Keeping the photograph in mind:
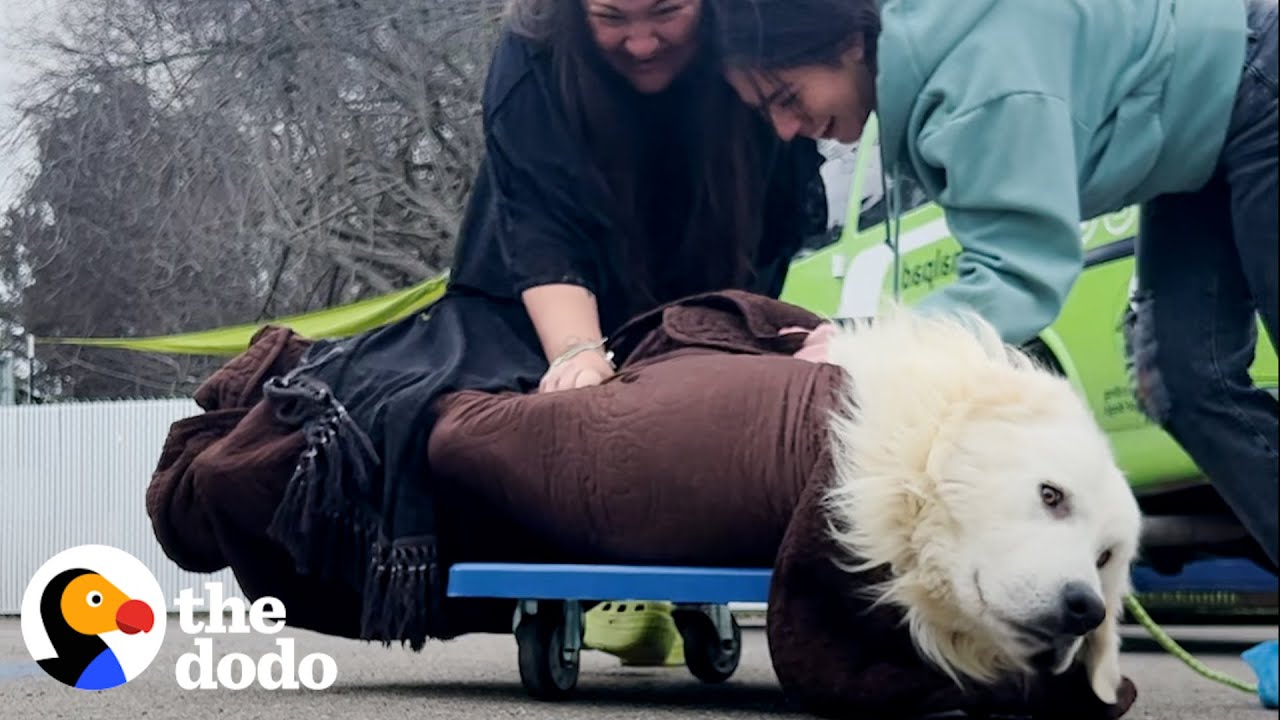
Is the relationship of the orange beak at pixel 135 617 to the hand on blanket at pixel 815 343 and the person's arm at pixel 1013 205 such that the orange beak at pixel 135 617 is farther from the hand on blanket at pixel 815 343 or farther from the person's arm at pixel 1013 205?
the person's arm at pixel 1013 205

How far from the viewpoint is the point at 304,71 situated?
1976 mm

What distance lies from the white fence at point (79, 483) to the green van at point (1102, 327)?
2.49 feet

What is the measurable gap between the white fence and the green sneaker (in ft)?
1.43

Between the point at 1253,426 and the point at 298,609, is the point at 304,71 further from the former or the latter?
the point at 1253,426

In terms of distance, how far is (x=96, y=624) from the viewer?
1383 millimetres

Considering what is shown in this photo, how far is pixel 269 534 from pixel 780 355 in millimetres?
488

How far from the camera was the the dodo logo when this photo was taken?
53.1 inches

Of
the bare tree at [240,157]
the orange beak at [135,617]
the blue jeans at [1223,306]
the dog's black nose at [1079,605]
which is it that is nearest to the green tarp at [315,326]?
the bare tree at [240,157]

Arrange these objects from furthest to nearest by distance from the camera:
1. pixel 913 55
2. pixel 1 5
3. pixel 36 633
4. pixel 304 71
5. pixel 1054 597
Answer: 1. pixel 304 71
2. pixel 1 5
3. pixel 36 633
4. pixel 913 55
5. pixel 1054 597

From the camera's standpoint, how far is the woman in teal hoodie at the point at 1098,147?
1195 millimetres

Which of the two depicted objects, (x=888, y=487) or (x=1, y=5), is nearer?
(x=888, y=487)

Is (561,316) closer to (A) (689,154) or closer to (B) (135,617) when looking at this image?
(A) (689,154)

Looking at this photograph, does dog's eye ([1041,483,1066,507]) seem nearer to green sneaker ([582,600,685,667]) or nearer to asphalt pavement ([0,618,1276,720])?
asphalt pavement ([0,618,1276,720])

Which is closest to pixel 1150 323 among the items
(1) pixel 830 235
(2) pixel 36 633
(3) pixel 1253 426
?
(3) pixel 1253 426
